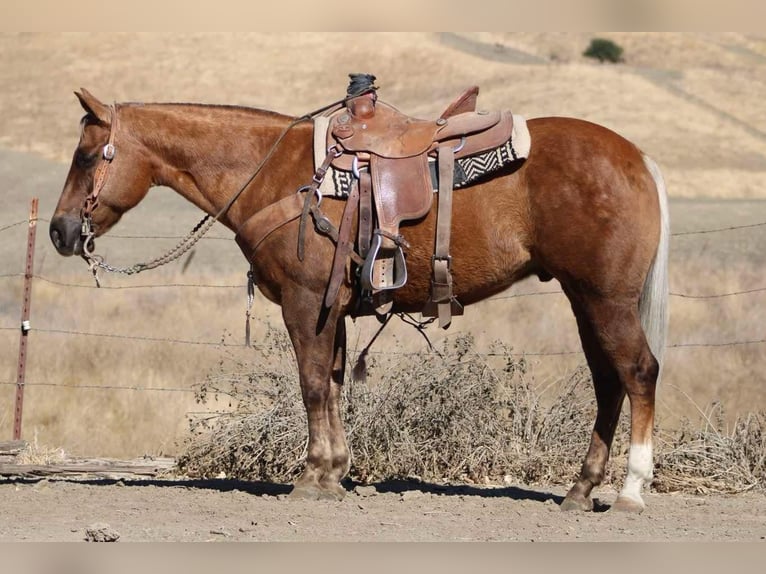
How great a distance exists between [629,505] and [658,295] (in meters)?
1.22

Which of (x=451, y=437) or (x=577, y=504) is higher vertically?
(x=451, y=437)

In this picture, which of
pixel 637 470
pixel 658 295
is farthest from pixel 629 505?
pixel 658 295

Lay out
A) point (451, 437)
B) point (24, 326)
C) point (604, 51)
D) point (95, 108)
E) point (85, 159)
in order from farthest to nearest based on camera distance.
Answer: point (604, 51)
point (24, 326)
point (451, 437)
point (85, 159)
point (95, 108)

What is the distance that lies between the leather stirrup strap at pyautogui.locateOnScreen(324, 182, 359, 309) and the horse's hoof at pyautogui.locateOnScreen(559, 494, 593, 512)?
71.9 inches

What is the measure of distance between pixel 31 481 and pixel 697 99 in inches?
1401

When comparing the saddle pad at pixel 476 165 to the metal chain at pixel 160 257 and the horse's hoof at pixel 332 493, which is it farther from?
the horse's hoof at pixel 332 493

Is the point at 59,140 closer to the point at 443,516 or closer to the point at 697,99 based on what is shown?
the point at 697,99

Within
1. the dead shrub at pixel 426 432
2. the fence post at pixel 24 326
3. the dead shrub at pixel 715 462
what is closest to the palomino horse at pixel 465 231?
the dead shrub at pixel 426 432

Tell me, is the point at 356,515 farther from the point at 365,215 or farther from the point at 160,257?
the point at 160,257

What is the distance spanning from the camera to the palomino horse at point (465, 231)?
22.3 ft

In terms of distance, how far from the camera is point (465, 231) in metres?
6.96

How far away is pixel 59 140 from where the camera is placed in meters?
35.2

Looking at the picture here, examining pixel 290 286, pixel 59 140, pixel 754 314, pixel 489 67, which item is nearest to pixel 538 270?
pixel 290 286

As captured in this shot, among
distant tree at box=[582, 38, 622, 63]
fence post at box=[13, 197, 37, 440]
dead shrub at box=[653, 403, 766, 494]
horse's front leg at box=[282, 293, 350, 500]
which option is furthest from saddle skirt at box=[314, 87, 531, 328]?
distant tree at box=[582, 38, 622, 63]
